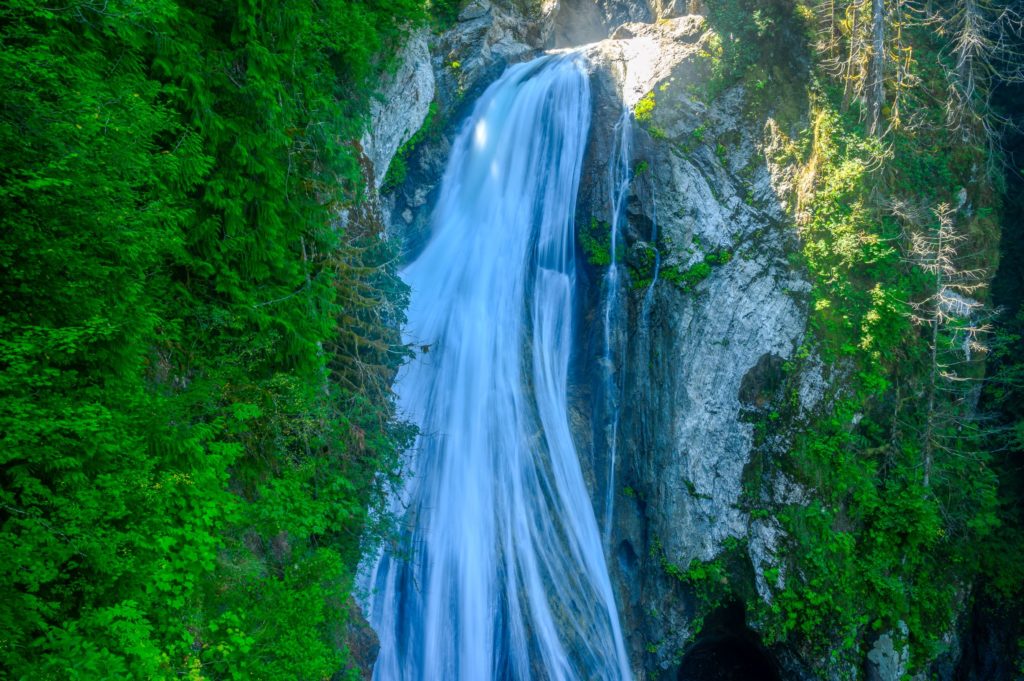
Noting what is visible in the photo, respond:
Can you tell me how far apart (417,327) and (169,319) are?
787 cm

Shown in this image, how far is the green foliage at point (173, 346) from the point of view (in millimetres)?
3289

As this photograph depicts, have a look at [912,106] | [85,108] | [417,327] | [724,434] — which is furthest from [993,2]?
[85,108]

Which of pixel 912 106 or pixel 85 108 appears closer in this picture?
pixel 85 108

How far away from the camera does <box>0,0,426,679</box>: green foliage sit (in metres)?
3.29

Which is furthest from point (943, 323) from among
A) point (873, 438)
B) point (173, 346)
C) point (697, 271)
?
point (173, 346)

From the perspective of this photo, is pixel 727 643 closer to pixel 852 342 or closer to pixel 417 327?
pixel 852 342

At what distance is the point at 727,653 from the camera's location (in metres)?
11.9

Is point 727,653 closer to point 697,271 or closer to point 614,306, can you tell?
point 614,306

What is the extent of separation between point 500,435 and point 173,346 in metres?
7.69

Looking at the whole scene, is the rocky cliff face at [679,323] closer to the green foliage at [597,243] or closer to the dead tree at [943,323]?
the green foliage at [597,243]

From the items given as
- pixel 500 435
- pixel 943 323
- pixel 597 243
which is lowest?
pixel 500 435

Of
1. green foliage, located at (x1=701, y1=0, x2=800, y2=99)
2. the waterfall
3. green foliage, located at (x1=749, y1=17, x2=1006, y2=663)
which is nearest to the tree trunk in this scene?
green foliage, located at (x1=749, y1=17, x2=1006, y2=663)

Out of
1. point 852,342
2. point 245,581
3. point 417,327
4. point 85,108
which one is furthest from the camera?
point 417,327

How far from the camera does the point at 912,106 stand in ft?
39.6
